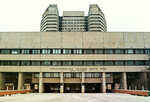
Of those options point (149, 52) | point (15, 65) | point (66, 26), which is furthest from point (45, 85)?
point (66, 26)

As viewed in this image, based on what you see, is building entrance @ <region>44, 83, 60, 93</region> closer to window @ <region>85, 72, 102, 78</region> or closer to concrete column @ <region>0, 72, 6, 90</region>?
window @ <region>85, 72, 102, 78</region>

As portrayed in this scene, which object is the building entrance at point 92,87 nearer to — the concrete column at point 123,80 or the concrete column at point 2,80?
the concrete column at point 123,80

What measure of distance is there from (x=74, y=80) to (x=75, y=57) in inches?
276

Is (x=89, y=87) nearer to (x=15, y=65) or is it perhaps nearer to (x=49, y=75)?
(x=49, y=75)

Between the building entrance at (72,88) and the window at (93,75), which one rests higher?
the window at (93,75)

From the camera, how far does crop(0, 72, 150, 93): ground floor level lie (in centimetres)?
5378

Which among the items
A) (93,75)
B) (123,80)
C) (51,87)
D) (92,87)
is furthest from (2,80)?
(123,80)

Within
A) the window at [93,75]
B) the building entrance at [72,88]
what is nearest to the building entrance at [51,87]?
the building entrance at [72,88]

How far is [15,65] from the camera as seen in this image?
54.5 meters

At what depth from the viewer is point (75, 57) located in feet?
178

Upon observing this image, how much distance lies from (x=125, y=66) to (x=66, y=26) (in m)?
135

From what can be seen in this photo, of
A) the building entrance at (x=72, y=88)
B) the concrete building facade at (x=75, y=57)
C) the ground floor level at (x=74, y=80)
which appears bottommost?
the building entrance at (x=72, y=88)

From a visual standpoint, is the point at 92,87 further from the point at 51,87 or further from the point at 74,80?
the point at 51,87

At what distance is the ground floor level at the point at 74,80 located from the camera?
53781 mm
